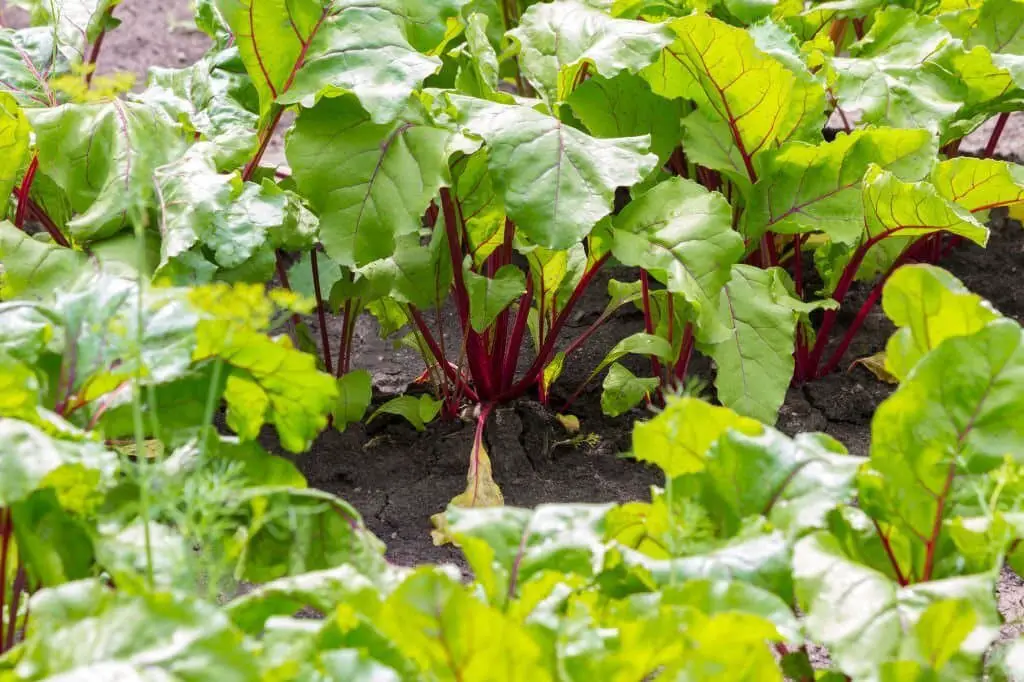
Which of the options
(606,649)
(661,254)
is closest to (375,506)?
(661,254)

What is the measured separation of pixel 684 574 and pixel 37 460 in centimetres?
70

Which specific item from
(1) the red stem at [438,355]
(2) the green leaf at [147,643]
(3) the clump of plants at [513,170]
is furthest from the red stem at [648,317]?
(2) the green leaf at [147,643]

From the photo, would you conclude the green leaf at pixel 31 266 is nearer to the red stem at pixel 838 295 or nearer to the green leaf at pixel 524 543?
the green leaf at pixel 524 543

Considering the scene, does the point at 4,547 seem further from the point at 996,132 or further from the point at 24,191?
the point at 996,132

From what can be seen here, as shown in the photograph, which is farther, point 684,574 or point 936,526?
point 936,526

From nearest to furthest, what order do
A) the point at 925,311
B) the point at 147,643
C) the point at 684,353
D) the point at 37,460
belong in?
the point at 147,643, the point at 37,460, the point at 925,311, the point at 684,353

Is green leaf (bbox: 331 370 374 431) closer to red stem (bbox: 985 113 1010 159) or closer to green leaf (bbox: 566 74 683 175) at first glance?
green leaf (bbox: 566 74 683 175)

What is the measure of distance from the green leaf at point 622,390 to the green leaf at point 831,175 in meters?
0.39

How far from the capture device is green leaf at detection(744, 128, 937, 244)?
2.32 m

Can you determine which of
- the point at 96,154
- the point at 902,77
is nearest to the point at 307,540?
the point at 96,154

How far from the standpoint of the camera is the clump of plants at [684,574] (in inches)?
46.5

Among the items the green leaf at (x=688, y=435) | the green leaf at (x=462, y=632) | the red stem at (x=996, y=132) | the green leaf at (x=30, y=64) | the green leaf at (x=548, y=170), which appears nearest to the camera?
the green leaf at (x=462, y=632)

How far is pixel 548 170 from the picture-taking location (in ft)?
6.63

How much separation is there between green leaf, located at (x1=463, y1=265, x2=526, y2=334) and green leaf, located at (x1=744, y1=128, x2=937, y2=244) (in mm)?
520
